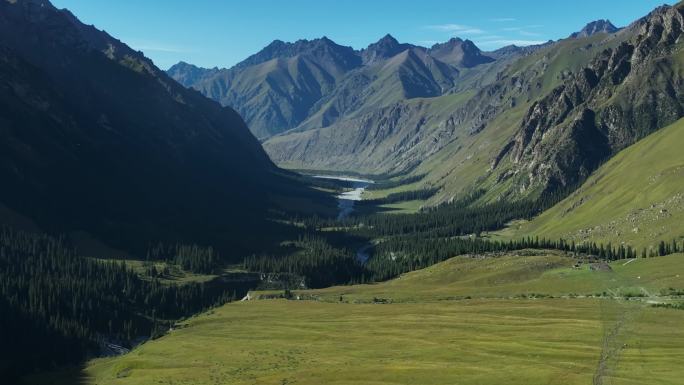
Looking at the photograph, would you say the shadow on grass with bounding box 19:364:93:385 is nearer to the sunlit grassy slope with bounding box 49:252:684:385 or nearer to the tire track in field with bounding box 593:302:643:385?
the sunlit grassy slope with bounding box 49:252:684:385

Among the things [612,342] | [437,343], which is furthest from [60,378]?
[612,342]

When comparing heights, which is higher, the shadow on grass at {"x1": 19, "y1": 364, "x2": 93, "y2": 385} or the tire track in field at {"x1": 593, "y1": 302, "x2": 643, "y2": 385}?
the tire track in field at {"x1": 593, "y1": 302, "x2": 643, "y2": 385}

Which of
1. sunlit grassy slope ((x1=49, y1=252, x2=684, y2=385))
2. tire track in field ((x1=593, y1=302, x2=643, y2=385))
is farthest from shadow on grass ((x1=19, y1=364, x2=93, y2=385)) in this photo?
tire track in field ((x1=593, y1=302, x2=643, y2=385))

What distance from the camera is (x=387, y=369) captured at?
106312mm

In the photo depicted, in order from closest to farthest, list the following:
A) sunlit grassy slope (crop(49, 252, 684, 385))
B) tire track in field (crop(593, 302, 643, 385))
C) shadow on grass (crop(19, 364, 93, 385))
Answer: tire track in field (crop(593, 302, 643, 385)) < sunlit grassy slope (crop(49, 252, 684, 385)) < shadow on grass (crop(19, 364, 93, 385))

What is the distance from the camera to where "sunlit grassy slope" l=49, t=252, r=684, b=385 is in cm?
9862

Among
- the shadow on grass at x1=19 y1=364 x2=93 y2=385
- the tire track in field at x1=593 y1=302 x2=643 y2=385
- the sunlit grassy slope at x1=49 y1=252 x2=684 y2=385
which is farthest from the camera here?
the shadow on grass at x1=19 y1=364 x2=93 y2=385

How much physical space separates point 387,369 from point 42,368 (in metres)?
113

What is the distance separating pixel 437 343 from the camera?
123875mm

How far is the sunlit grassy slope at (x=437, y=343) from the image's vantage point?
324ft

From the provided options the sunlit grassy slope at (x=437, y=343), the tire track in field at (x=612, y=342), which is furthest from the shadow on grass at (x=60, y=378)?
the tire track in field at (x=612, y=342)

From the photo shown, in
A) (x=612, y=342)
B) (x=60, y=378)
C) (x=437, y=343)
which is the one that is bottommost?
(x=60, y=378)

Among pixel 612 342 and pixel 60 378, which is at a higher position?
pixel 612 342

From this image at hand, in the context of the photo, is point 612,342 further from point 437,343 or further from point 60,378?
point 60,378
